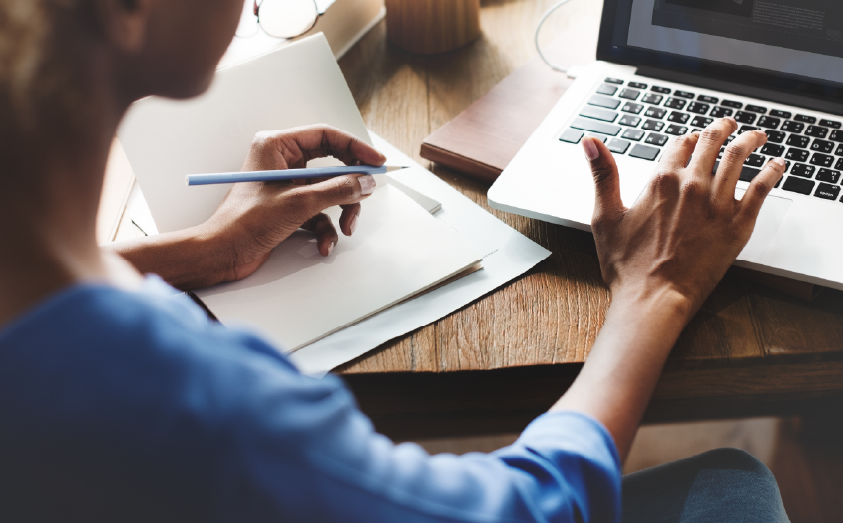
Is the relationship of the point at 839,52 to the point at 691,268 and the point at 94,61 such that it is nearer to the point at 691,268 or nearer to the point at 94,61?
the point at 691,268

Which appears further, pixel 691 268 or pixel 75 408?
pixel 691 268

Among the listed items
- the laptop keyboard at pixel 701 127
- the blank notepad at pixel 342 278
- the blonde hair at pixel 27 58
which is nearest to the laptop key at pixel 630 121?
the laptop keyboard at pixel 701 127

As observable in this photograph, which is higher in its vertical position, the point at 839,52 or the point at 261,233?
the point at 839,52

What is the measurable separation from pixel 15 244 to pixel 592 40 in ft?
3.01

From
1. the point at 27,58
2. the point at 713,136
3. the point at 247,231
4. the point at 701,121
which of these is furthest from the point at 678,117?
the point at 27,58

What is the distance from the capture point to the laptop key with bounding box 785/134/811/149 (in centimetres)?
66

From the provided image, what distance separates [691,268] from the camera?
54 cm

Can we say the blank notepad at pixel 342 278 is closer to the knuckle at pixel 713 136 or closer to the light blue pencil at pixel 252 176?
the light blue pencil at pixel 252 176

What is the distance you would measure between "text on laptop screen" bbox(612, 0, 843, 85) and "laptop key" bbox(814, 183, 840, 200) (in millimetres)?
156

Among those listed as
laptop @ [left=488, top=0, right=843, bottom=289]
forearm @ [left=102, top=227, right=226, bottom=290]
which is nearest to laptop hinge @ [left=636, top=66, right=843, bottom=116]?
laptop @ [left=488, top=0, right=843, bottom=289]

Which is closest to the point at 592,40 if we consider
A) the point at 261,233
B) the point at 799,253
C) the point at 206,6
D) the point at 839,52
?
the point at 839,52

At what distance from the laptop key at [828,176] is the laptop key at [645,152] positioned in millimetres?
165

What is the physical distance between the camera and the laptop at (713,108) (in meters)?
0.61

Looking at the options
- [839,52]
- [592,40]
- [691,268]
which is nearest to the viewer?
[691,268]
